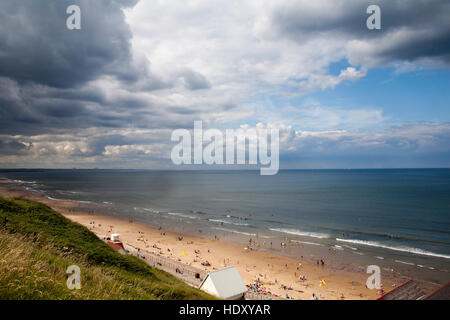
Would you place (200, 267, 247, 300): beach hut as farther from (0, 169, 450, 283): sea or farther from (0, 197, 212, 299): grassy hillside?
(0, 169, 450, 283): sea

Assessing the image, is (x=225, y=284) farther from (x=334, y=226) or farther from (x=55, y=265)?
(x=334, y=226)

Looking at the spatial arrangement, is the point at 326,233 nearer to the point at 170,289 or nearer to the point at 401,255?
the point at 401,255

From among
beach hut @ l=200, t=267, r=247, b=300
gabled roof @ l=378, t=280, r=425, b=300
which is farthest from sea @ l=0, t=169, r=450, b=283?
beach hut @ l=200, t=267, r=247, b=300

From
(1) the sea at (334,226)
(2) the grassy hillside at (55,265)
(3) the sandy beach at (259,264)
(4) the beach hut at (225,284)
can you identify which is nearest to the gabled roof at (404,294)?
(3) the sandy beach at (259,264)

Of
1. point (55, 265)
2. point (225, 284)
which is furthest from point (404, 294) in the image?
point (55, 265)
